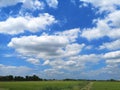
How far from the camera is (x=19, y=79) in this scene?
14775 centimetres

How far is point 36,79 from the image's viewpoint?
155 metres

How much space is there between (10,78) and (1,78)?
509cm

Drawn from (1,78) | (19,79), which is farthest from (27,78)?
(1,78)

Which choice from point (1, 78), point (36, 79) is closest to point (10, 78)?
point (1, 78)

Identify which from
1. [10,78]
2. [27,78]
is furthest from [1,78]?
[27,78]

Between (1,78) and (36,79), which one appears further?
(36,79)

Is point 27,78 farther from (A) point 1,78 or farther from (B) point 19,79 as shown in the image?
(A) point 1,78

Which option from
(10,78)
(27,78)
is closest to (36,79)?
(27,78)

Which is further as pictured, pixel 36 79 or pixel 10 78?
pixel 36 79

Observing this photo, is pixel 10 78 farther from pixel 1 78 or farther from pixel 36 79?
pixel 36 79

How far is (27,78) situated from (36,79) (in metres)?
6.20

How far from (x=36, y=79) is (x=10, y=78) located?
16.5m

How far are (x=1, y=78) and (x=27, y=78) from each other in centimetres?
1543
